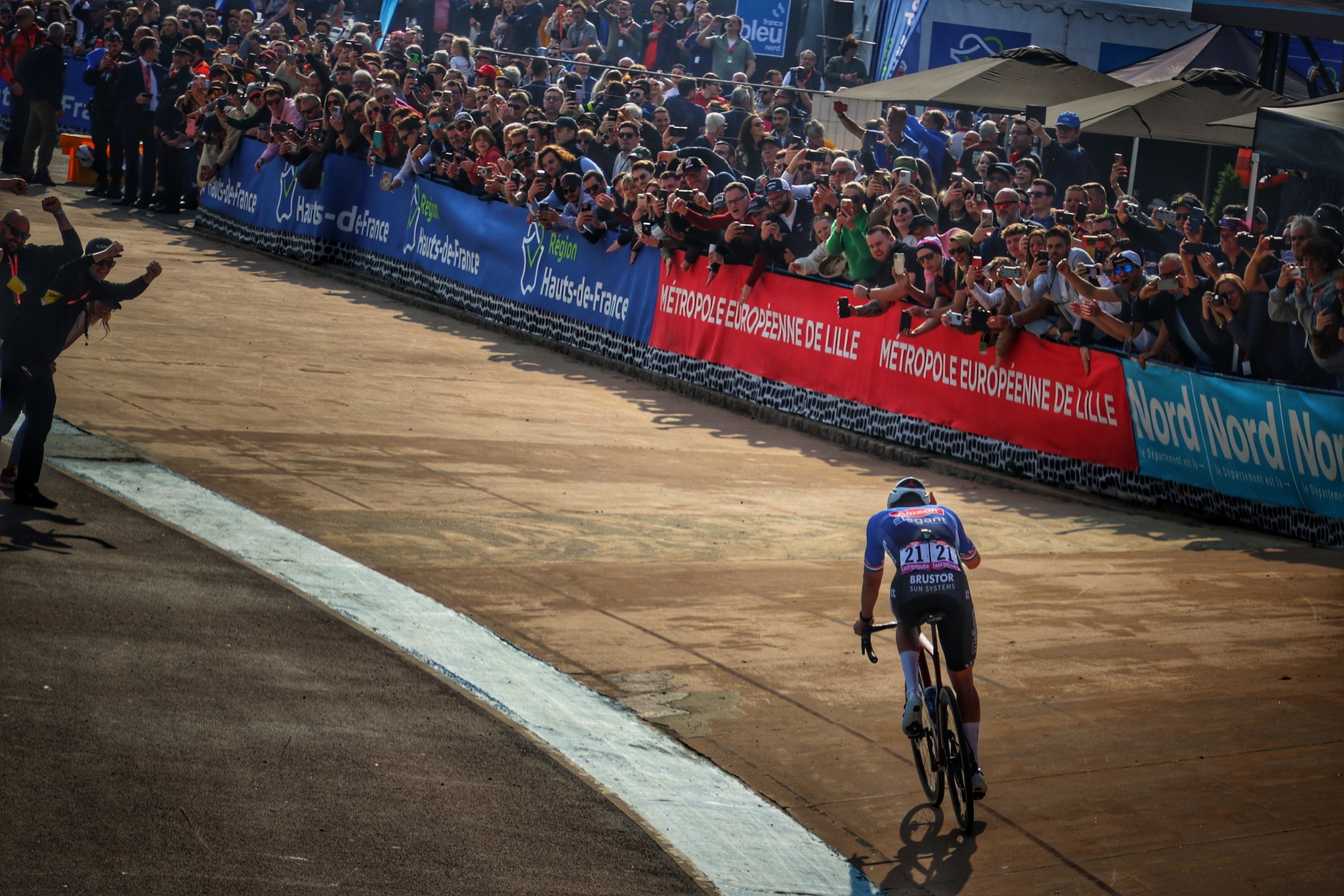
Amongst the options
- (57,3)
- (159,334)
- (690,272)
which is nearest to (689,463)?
(690,272)

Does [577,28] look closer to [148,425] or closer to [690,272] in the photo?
[690,272]

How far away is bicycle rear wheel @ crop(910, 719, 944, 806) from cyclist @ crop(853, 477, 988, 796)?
0.11 m

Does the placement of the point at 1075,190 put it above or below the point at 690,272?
above

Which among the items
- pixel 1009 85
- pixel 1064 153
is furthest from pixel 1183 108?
pixel 1009 85

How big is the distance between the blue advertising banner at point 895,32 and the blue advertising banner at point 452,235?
8870 millimetres

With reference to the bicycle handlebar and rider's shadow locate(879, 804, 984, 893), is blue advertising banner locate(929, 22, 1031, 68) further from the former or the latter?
rider's shadow locate(879, 804, 984, 893)

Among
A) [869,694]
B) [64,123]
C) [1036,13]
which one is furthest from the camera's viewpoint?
[64,123]

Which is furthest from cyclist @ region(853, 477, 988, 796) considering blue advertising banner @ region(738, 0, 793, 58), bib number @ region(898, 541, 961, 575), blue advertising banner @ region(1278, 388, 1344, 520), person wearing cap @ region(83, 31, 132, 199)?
blue advertising banner @ region(738, 0, 793, 58)

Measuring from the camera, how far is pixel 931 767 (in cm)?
818

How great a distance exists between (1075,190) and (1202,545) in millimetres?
5459

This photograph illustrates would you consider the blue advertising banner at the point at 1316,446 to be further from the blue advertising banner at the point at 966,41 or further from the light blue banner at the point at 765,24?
the light blue banner at the point at 765,24

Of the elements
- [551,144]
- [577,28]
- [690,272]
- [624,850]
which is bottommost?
[624,850]

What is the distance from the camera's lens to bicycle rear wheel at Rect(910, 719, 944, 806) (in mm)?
7762

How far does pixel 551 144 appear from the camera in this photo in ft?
67.7
